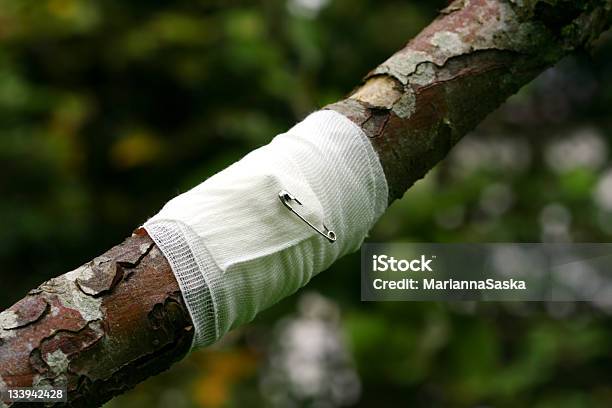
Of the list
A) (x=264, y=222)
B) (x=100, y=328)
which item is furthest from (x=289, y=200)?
(x=100, y=328)

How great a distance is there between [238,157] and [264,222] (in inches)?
34.3

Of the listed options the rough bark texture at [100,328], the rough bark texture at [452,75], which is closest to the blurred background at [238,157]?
the rough bark texture at [452,75]

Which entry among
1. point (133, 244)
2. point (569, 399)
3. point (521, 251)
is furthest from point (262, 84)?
point (133, 244)

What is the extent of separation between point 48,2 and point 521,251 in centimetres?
87

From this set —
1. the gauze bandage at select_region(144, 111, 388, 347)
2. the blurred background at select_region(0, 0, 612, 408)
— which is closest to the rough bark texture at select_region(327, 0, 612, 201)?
the gauze bandage at select_region(144, 111, 388, 347)

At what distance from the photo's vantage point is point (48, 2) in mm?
1566

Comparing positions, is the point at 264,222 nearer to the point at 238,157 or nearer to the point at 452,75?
the point at 452,75

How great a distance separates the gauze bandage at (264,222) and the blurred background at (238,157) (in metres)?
0.81

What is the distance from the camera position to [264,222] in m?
0.55

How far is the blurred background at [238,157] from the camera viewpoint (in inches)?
57.5

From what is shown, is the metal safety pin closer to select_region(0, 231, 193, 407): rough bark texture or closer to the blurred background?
select_region(0, 231, 193, 407): rough bark texture

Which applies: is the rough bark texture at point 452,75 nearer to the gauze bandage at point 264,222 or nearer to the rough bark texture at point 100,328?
the gauze bandage at point 264,222

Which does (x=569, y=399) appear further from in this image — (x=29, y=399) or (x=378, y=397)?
(x=29, y=399)

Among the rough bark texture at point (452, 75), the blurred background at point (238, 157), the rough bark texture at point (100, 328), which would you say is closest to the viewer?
the rough bark texture at point (100, 328)
